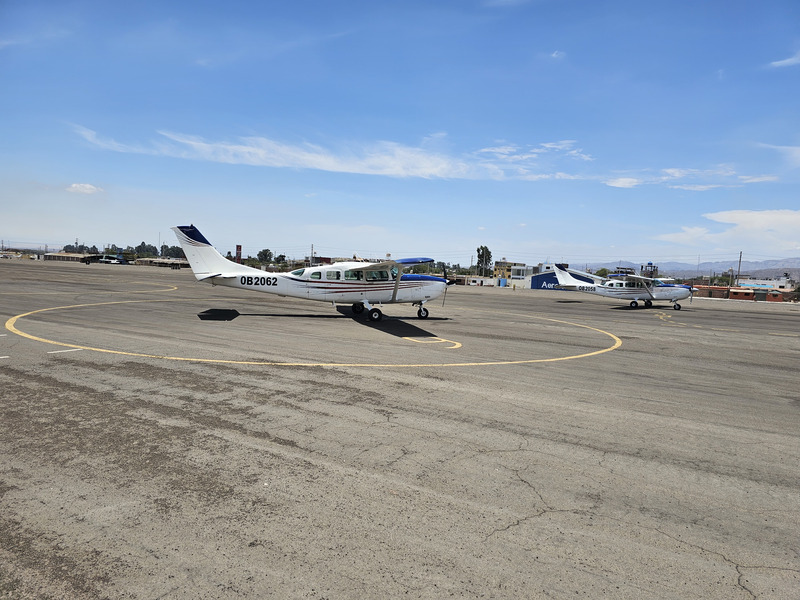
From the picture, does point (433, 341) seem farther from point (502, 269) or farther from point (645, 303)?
point (502, 269)

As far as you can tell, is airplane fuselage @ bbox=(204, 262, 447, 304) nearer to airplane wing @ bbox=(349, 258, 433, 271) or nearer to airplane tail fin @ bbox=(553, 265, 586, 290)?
airplane wing @ bbox=(349, 258, 433, 271)

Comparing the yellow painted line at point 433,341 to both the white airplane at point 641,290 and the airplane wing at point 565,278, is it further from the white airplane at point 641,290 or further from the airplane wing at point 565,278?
the airplane wing at point 565,278

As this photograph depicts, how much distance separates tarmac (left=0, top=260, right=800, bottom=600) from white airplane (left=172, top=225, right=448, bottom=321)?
32.7ft

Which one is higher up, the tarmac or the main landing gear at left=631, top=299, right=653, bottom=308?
the main landing gear at left=631, top=299, right=653, bottom=308

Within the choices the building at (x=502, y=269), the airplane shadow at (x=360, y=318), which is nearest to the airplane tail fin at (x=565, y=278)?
the airplane shadow at (x=360, y=318)

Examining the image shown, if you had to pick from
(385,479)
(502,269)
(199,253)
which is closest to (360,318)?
(199,253)

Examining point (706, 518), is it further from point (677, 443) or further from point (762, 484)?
point (677, 443)

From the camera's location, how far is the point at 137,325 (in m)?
18.3

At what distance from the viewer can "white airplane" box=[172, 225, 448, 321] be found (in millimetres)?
22703

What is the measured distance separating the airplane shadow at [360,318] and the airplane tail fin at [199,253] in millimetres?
2162

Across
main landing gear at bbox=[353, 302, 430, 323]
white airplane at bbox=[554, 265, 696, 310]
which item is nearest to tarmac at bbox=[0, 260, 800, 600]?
main landing gear at bbox=[353, 302, 430, 323]

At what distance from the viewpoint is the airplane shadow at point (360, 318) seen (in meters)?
19.8

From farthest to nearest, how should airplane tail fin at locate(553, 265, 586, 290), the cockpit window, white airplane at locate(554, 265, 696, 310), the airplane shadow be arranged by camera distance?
airplane tail fin at locate(553, 265, 586, 290), white airplane at locate(554, 265, 696, 310), the cockpit window, the airplane shadow

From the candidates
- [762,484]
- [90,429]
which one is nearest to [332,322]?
[90,429]
